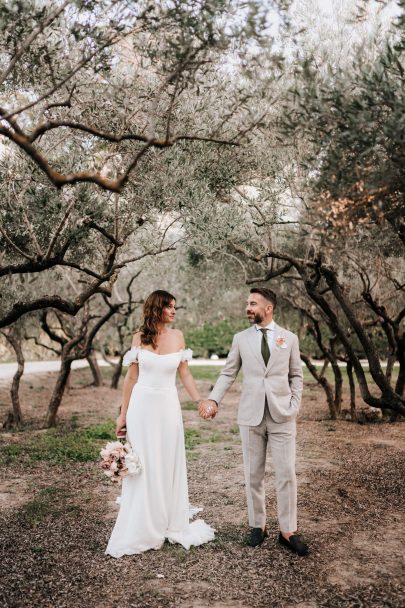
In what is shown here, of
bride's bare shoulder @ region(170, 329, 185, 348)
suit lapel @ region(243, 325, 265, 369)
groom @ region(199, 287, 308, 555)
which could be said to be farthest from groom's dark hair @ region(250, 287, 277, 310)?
bride's bare shoulder @ region(170, 329, 185, 348)

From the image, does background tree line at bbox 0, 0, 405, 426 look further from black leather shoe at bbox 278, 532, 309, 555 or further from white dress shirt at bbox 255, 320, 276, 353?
black leather shoe at bbox 278, 532, 309, 555

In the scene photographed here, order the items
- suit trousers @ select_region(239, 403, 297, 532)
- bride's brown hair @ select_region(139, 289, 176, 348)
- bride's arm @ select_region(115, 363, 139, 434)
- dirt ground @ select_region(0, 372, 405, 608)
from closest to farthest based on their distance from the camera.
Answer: dirt ground @ select_region(0, 372, 405, 608) → suit trousers @ select_region(239, 403, 297, 532) → bride's brown hair @ select_region(139, 289, 176, 348) → bride's arm @ select_region(115, 363, 139, 434)

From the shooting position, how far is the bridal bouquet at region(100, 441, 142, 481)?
556 cm

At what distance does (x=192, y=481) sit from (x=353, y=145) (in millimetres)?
5129

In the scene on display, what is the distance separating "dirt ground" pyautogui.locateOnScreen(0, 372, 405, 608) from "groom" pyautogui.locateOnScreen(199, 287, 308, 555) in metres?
0.32

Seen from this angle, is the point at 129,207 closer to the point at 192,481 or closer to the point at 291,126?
the point at 291,126

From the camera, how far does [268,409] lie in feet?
18.3

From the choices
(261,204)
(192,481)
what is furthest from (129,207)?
(192,481)

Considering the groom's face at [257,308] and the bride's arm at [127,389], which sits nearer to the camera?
the groom's face at [257,308]

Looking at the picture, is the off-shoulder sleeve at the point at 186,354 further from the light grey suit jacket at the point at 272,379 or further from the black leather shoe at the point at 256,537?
the black leather shoe at the point at 256,537

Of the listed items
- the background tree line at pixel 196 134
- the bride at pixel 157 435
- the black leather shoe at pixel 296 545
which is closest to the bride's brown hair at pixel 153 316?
the bride at pixel 157 435

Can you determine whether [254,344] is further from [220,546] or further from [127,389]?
[220,546]

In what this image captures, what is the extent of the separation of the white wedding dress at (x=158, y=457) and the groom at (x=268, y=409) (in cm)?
41

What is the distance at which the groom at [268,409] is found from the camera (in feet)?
18.0
